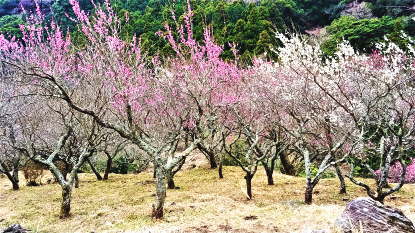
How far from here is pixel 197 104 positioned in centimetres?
1222

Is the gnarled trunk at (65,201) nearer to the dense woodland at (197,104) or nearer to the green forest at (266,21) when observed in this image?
the dense woodland at (197,104)

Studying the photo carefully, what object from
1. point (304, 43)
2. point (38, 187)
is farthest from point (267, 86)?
point (38, 187)

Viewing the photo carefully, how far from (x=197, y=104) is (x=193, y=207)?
3.52 m

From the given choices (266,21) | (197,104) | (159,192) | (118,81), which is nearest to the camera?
(118,81)

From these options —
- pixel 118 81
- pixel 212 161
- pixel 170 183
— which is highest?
pixel 118 81

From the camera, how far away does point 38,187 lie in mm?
20047

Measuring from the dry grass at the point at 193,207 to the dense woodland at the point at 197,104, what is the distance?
0.72 metres

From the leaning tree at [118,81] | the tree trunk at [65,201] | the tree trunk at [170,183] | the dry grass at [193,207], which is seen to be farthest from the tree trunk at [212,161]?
the tree trunk at [65,201]

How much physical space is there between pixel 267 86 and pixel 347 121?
359 centimetres

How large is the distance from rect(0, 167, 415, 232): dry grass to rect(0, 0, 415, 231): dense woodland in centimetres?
72

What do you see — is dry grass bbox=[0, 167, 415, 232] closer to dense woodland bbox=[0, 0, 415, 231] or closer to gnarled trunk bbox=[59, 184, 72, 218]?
gnarled trunk bbox=[59, 184, 72, 218]

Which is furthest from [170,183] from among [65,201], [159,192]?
[159,192]

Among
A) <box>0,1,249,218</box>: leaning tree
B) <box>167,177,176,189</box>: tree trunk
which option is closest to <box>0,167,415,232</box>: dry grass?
<box>167,177,176,189</box>: tree trunk

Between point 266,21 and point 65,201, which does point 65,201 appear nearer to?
point 65,201
